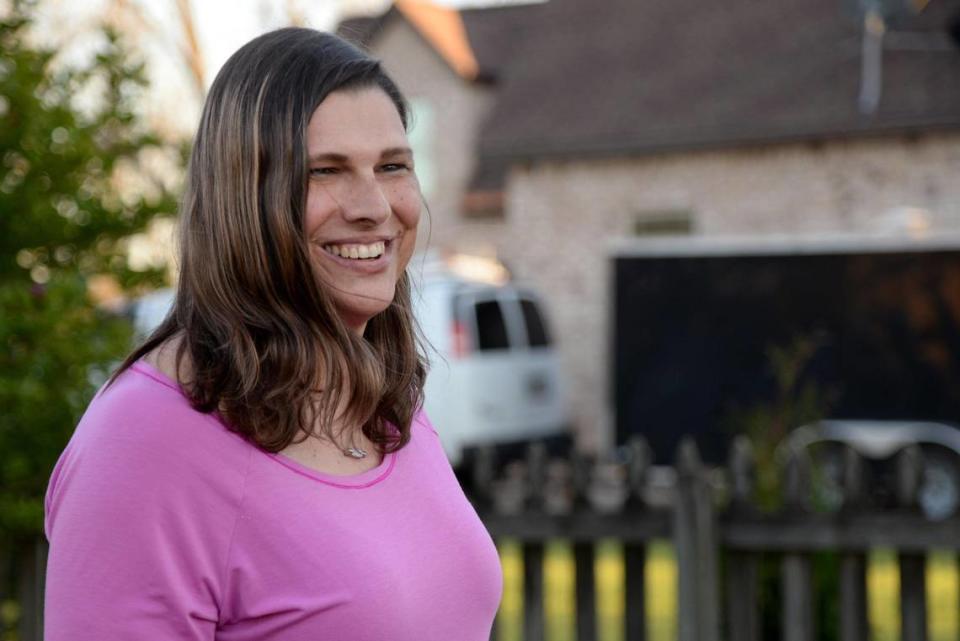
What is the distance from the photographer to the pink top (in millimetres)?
1470

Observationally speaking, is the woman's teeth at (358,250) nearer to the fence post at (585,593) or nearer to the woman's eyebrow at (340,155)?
the woman's eyebrow at (340,155)

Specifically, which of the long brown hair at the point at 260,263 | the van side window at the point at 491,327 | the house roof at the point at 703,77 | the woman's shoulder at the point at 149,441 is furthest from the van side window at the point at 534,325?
the woman's shoulder at the point at 149,441

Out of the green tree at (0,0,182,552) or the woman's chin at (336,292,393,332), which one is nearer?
the woman's chin at (336,292,393,332)

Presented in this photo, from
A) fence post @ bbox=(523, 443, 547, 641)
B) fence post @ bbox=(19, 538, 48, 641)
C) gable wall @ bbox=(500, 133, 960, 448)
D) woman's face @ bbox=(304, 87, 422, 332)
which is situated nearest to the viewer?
woman's face @ bbox=(304, 87, 422, 332)

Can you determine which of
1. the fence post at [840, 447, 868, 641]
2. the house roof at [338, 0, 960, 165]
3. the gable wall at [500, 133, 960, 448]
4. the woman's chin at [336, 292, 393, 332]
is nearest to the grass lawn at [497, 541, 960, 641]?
the fence post at [840, 447, 868, 641]

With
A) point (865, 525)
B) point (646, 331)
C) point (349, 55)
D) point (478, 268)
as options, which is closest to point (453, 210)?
point (478, 268)

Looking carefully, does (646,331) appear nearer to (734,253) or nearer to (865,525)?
(734,253)

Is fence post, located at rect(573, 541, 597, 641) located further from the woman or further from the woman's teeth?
the woman's teeth

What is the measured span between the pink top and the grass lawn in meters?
4.79

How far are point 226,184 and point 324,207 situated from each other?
0.42 ft

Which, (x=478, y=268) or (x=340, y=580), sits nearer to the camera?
(x=340, y=580)

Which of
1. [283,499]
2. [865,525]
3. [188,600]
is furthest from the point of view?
[865,525]

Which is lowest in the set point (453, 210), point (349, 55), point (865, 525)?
point (865, 525)

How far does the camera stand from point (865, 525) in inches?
184
